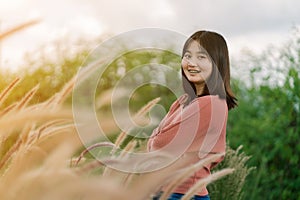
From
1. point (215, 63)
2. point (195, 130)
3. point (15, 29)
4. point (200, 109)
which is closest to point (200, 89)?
point (215, 63)

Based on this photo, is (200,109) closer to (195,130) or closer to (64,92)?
(195,130)

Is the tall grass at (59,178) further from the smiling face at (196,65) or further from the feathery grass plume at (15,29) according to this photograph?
the smiling face at (196,65)

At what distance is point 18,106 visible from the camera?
152 centimetres

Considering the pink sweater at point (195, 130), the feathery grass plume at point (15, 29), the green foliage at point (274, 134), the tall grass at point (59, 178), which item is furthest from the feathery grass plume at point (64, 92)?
the green foliage at point (274, 134)

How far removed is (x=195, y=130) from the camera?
8.95ft

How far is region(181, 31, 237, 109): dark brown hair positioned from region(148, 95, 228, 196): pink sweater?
0.13 metres

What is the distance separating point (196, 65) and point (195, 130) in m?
0.35

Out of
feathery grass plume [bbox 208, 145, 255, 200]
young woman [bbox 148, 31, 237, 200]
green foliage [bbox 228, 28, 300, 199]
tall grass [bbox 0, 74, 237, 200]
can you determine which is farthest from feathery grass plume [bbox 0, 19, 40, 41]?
green foliage [bbox 228, 28, 300, 199]

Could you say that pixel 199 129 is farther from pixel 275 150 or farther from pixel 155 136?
pixel 275 150

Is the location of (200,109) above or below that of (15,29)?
below

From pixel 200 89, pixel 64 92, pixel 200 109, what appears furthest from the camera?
pixel 200 89

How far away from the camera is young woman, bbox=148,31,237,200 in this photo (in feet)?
8.86

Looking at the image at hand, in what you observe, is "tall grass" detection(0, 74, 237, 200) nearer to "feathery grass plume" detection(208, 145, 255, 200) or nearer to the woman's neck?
the woman's neck

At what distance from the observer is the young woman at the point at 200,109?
2699 millimetres
